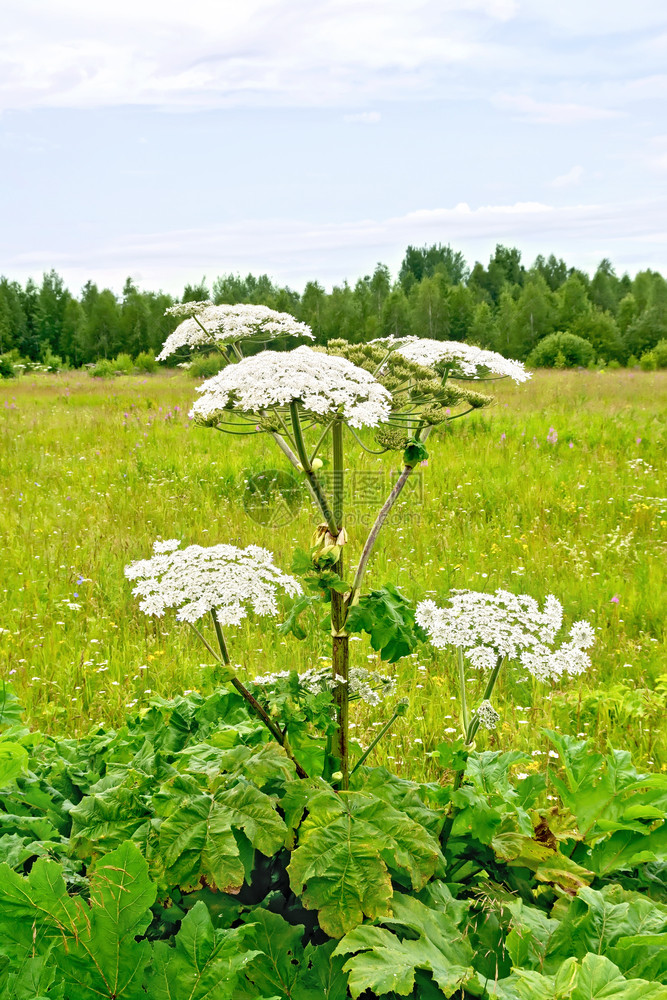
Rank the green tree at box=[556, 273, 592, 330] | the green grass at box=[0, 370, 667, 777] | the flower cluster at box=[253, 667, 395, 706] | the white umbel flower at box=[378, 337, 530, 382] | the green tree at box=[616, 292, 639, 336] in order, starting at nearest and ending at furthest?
the flower cluster at box=[253, 667, 395, 706] < the white umbel flower at box=[378, 337, 530, 382] < the green grass at box=[0, 370, 667, 777] < the green tree at box=[556, 273, 592, 330] < the green tree at box=[616, 292, 639, 336]

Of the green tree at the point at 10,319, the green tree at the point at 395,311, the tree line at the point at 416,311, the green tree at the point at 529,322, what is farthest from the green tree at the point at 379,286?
the green tree at the point at 10,319

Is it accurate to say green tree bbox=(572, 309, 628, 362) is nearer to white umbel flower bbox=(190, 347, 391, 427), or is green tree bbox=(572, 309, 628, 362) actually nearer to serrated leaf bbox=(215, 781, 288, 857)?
white umbel flower bbox=(190, 347, 391, 427)

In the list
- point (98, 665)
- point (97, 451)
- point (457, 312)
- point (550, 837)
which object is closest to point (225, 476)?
point (97, 451)

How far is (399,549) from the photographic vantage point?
20.3 feet

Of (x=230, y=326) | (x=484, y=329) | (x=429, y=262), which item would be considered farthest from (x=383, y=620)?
(x=429, y=262)

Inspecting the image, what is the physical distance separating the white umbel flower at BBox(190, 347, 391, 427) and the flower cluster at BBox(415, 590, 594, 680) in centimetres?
73

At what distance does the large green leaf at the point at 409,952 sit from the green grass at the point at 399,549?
3.15ft

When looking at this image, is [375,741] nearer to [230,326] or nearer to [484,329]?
[230,326]

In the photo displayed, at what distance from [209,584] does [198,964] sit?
1.04m

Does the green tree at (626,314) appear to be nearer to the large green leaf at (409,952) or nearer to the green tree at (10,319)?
the green tree at (10,319)

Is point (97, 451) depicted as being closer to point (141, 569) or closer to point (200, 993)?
point (141, 569)

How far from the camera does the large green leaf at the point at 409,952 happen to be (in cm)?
161

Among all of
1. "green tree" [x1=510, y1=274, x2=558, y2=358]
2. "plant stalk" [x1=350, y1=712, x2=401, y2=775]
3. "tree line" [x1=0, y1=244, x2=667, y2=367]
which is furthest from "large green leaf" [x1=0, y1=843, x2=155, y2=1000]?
"green tree" [x1=510, y1=274, x2=558, y2=358]

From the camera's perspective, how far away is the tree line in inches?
1930
